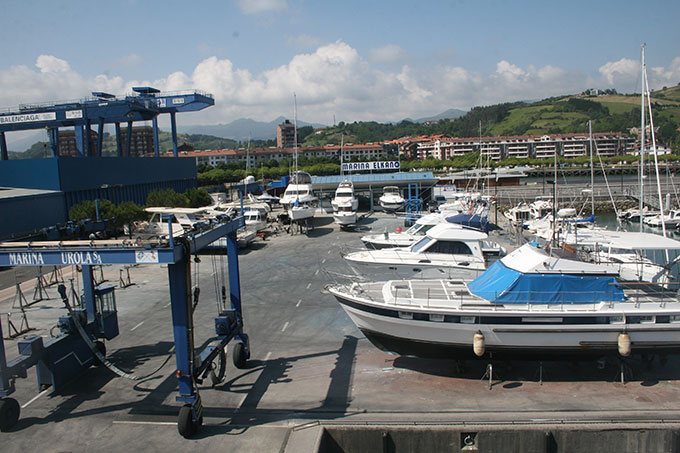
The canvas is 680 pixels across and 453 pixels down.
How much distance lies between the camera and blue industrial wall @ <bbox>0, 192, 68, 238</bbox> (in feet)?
82.4

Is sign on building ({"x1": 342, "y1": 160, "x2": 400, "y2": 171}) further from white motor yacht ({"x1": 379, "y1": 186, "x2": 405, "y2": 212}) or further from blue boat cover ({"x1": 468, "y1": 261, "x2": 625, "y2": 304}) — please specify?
blue boat cover ({"x1": 468, "y1": 261, "x2": 625, "y2": 304})

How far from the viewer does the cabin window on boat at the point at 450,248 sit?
15070mm

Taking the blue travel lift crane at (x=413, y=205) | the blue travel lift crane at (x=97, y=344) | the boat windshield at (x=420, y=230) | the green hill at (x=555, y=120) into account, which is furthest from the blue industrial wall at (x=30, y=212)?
the green hill at (x=555, y=120)

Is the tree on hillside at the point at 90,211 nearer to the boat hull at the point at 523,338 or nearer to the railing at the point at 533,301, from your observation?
the railing at the point at 533,301

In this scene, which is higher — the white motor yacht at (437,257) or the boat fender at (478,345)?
the white motor yacht at (437,257)

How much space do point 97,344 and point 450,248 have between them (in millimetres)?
10587

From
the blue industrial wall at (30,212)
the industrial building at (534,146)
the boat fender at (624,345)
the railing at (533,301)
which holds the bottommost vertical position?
the boat fender at (624,345)

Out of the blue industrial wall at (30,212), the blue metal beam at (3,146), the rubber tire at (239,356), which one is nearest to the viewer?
the rubber tire at (239,356)

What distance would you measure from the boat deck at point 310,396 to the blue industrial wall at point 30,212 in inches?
603

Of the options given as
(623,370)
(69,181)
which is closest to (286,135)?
(69,181)

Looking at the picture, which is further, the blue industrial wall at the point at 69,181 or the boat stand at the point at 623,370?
the blue industrial wall at the point at 69,181

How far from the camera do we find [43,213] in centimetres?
2769

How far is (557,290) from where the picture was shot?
32.7 feet

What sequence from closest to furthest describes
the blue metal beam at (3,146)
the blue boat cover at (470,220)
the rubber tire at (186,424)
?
the rubber tire at (186,424)
the blue boat cover at (470,220)
the blue metal beam at (3,146)
